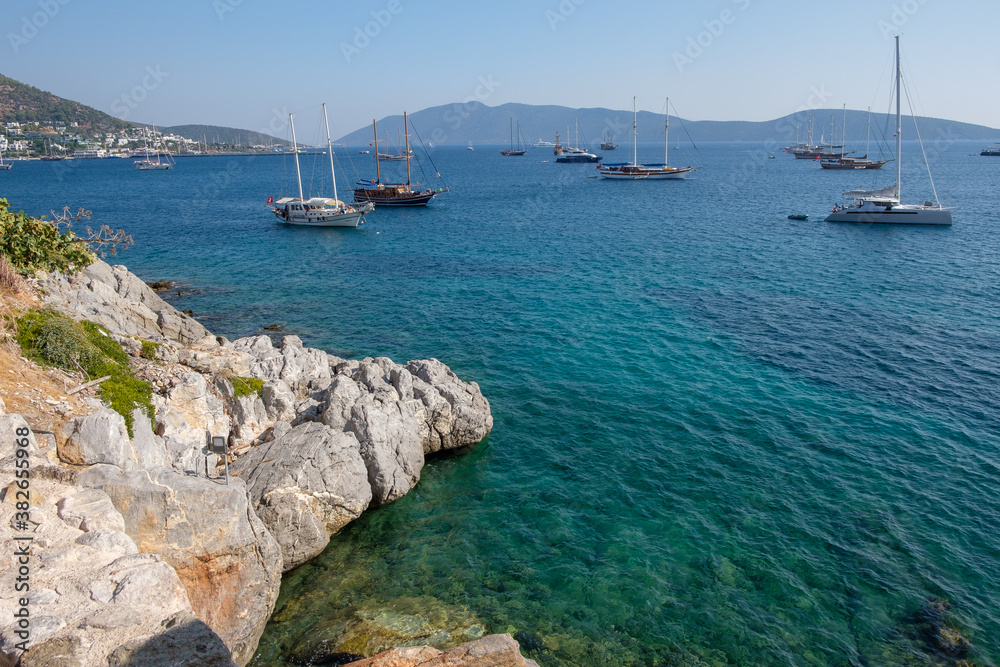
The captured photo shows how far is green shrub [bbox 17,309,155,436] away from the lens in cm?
1650

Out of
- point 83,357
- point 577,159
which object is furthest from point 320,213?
point 577,159

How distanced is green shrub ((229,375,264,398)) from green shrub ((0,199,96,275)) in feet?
26.8

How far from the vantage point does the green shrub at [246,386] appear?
783 inches

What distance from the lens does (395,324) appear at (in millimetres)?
35000

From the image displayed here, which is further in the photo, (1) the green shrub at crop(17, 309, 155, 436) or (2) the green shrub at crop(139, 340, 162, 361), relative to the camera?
(2) the green shrub at crop(139, 340, 162, 361)

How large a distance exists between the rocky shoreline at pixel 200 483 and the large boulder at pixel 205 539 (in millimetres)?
26

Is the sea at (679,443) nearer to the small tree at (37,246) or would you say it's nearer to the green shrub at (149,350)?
the green shrub at (149,350)

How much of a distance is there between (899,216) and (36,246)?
2801 inches

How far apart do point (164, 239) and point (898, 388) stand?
61.3 metres

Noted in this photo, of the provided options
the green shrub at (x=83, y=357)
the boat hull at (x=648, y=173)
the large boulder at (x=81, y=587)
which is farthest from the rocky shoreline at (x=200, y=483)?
the boat hull at (x=648, y=173)

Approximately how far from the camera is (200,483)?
13.8 meters

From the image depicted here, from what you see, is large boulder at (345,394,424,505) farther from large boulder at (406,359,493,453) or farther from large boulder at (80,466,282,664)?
large boulder at (80,466,282,664)

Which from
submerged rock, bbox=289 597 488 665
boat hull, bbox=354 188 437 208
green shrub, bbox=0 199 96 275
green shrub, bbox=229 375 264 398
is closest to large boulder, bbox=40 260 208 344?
green shrub, bbox=0 199 96 275

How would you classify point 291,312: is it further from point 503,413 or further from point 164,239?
point 164,239
